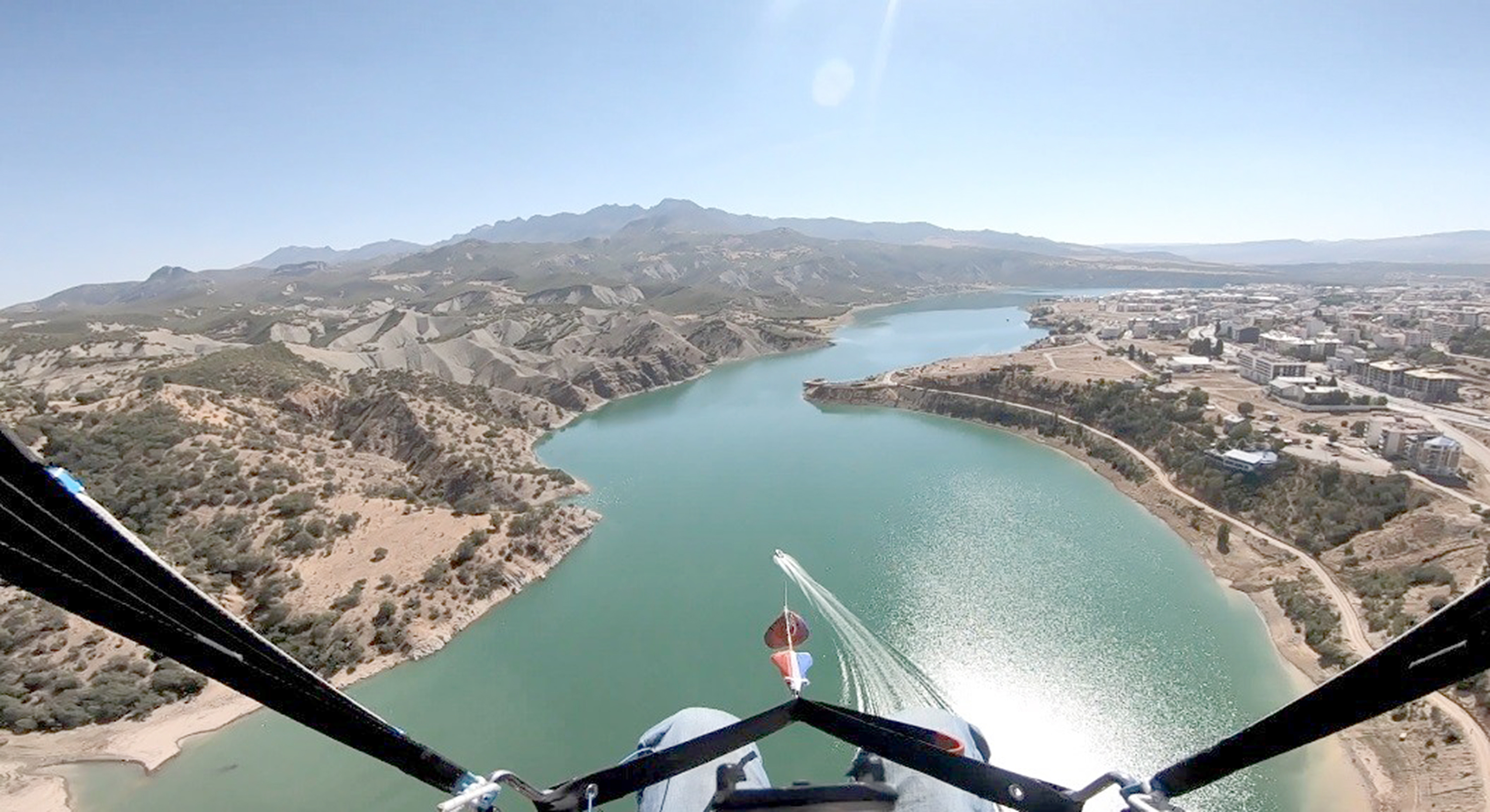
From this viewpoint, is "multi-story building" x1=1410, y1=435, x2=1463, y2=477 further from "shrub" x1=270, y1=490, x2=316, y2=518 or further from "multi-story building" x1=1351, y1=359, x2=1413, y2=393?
"shrub" x1=270, y1=490, x2=316, y2=518

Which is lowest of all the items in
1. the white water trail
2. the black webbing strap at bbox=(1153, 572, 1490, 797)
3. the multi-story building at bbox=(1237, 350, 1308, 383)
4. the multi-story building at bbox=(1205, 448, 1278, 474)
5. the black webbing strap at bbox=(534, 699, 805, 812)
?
the white water trail

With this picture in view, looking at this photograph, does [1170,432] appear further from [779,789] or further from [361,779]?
[779,789]

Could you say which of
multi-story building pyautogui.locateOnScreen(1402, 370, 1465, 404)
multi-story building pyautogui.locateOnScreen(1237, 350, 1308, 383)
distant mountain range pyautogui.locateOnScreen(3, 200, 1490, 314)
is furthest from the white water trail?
distant mountain range pyautogui.locateOnScreen(3, 200, 1490, 314)

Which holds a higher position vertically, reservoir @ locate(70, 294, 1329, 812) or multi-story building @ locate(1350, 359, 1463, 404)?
multi-story building @ locate(1350, 359, 1463, 404)

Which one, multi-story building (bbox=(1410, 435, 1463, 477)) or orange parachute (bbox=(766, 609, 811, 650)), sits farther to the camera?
multi-story building (bbox=(1410, 435, 1463, 477))

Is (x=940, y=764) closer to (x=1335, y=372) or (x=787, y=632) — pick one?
(x=787, y=632)

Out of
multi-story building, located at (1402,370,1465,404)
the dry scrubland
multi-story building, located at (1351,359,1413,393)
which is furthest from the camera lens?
multi-story building, located at (1351,359,1413,393)

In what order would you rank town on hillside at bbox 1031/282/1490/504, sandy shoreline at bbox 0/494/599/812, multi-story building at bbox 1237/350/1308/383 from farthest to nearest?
multi-story building at bbox 1237/350/1308/383 < town on hillside at bbox 1031/282/1490/504 < sandy shoreline at bbox 0/494/599/812
